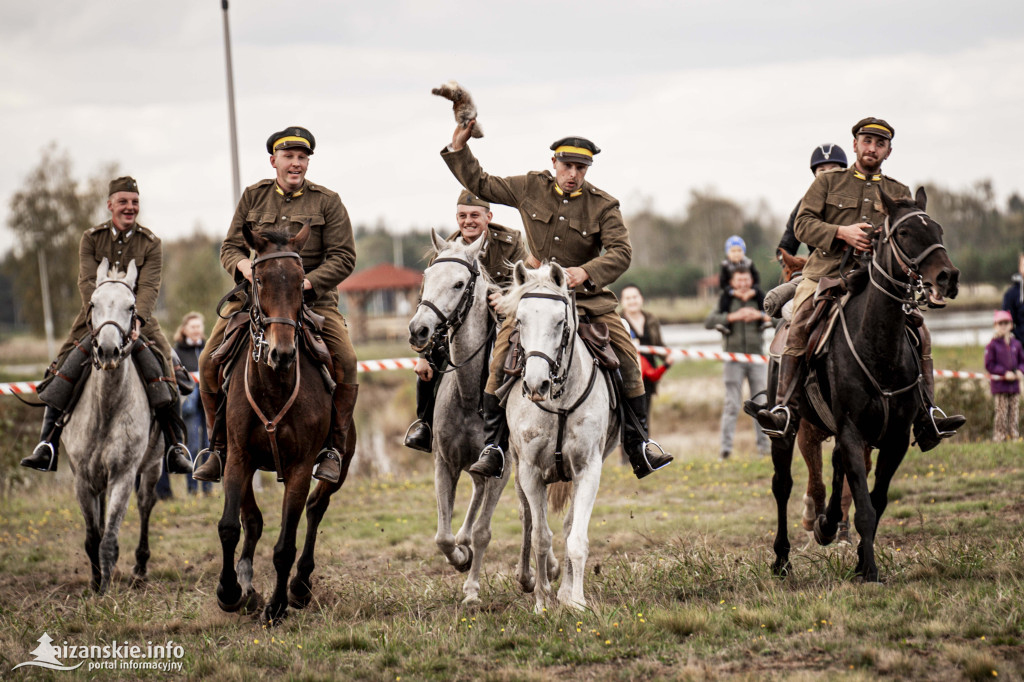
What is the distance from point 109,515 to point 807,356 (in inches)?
250

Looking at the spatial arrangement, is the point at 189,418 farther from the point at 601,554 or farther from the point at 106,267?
the point at 601,554

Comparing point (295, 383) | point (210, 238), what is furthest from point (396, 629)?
point (210, 238)

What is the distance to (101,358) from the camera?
27.9 feet

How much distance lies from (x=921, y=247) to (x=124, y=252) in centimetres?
724

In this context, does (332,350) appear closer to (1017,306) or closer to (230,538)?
(230,538)

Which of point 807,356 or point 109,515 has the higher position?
point 807,356

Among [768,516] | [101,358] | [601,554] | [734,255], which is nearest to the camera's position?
[101,358]

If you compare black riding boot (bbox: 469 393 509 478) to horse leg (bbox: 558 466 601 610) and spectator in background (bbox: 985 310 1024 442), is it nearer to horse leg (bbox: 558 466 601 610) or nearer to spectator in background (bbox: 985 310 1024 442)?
horse leg (bbox: 558 466 601 610)

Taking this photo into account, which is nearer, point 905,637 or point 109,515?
point 905,637

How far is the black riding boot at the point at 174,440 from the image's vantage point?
32.1 feet

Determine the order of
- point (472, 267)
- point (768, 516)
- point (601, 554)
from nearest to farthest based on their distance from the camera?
point (472, 267) < point (601, 554) < point (768, 516)

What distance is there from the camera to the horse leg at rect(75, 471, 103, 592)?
906 centimetres

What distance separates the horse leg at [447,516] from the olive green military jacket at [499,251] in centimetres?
177

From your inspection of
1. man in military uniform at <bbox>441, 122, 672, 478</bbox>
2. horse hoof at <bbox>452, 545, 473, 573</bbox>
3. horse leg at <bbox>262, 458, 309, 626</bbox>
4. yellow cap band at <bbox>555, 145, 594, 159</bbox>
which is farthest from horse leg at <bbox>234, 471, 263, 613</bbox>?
yellow cap band at <bbox>555, 145, 594, 159</bbox>
